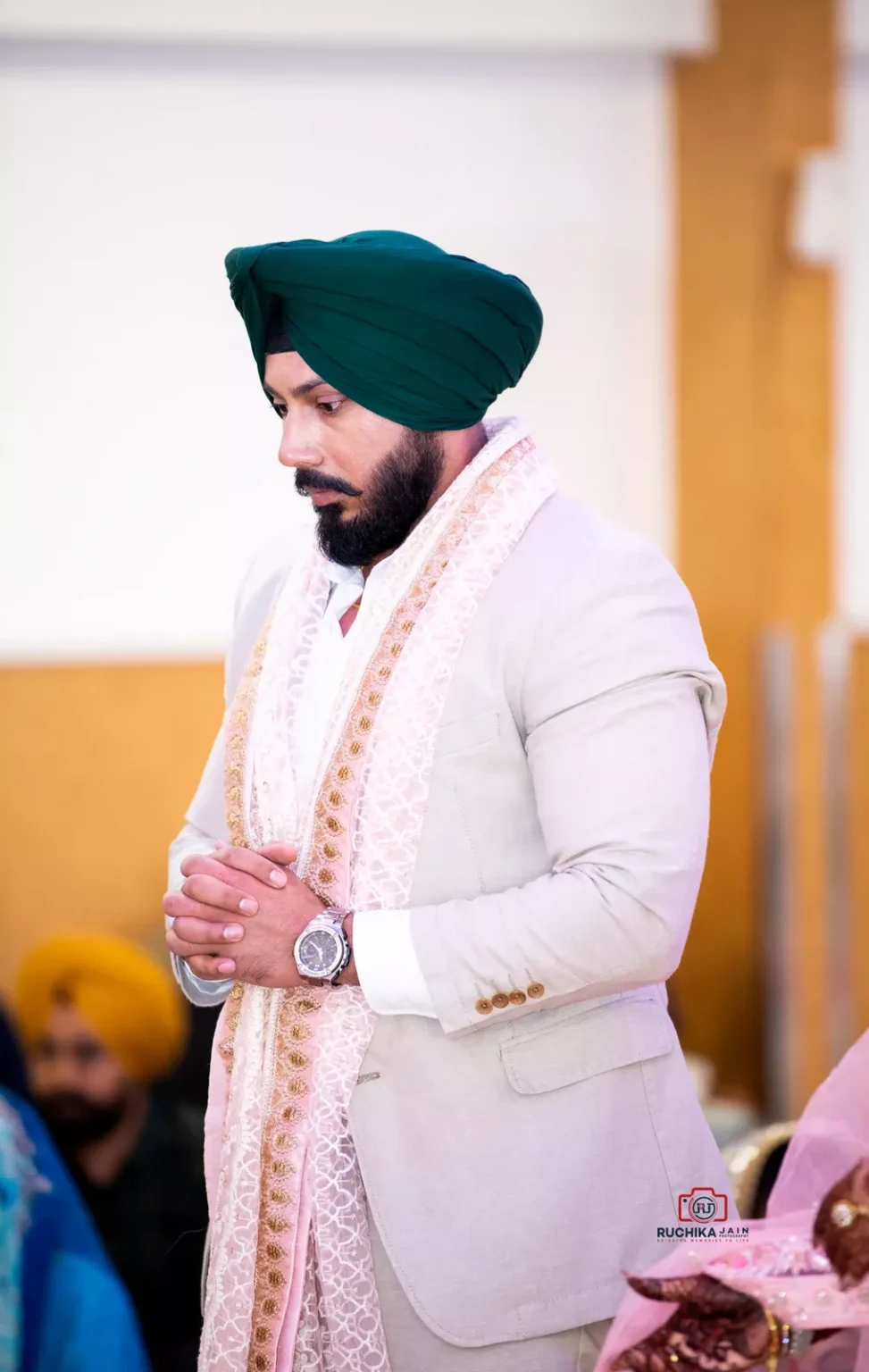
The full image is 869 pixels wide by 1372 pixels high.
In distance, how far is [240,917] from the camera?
4.51 feet

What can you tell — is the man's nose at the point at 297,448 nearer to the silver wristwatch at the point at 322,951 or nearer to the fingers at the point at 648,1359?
the silver wristwatch at the point at 322,951

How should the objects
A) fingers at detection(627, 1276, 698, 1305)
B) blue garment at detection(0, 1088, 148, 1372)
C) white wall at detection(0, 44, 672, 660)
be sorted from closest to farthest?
fingers at detection(627, 1276, 698, 1305) → blue garment at detection(0, 1088, 148, 1372) → white wall at detection(0, 44, 672, 660)

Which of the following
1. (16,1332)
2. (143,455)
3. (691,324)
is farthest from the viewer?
(691,324)

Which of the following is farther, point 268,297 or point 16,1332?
point 16,1332

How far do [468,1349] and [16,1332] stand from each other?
0.62 m

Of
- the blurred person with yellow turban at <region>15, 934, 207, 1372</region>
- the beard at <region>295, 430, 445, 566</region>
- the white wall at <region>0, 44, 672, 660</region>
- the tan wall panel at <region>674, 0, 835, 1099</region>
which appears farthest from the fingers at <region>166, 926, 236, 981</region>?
the tan wall panel at <region>674, 0, 835, 1099</region>

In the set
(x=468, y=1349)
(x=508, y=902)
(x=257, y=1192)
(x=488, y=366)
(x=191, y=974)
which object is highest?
(x=488, y=366)

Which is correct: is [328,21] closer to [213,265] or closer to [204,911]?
[213,265]

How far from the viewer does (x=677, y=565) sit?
428 cm

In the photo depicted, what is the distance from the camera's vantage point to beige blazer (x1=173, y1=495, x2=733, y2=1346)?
1.35 m

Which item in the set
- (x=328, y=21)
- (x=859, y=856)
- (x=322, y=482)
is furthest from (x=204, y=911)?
(x=859, y=856)

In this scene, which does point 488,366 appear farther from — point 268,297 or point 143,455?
point 143,455

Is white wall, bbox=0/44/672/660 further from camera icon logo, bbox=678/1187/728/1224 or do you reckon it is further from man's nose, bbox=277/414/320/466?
camera icon logo, bbox=678/1187/728/1224

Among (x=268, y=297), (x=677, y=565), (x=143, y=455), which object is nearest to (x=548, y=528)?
(x=268, y=297)
